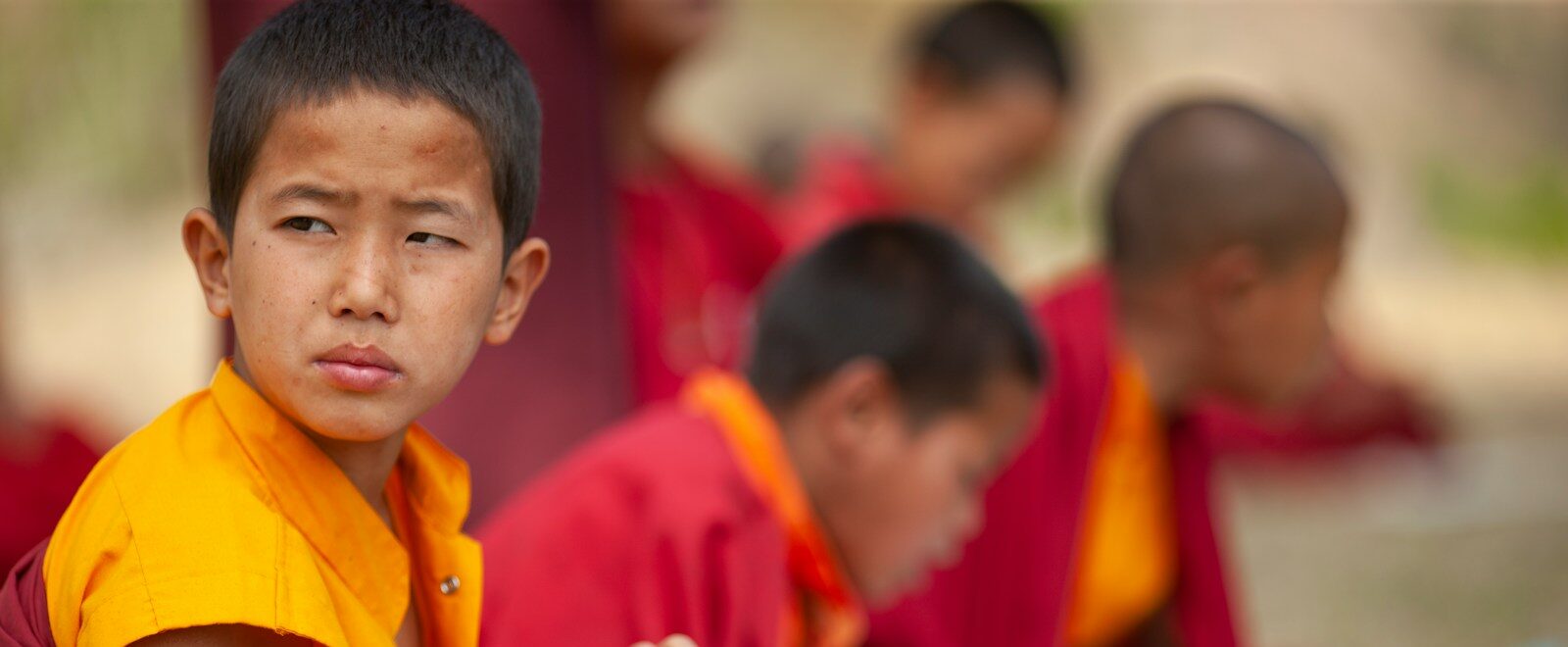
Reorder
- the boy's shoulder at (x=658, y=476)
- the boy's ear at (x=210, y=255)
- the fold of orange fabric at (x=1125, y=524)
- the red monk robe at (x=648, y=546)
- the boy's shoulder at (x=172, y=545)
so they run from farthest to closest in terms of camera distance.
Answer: the fold of orange fabric at (x=1125, y=524)
the boy's shoulder at (x=658, y=476)
the red monk robe at (x=648, y=546)
the boy's ear at (x=210, y=255)
the boy's shoulder at (x=172, y=545)

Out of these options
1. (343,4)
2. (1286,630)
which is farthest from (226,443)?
(1286,630)

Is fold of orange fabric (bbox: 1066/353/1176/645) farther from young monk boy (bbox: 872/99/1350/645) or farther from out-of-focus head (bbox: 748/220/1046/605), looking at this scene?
out-of-focus head (bbox: 748/220/1046/605)

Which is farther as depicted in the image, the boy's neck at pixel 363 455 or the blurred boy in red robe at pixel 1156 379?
the blurred boy in red robe at pixel 1156 379

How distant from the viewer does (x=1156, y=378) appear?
2719mm

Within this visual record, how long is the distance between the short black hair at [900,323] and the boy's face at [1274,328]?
60 centimetres

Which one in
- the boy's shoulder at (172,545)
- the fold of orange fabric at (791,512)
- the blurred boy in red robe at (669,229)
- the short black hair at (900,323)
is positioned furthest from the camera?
the blurred boy in red robe at (669,229)

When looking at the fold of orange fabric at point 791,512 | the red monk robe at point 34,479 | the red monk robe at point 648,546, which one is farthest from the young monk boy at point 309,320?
the red monk robe at point 34,479

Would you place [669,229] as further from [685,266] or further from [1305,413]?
[1305,413]

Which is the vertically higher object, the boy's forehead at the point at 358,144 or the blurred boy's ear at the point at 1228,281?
the boy's forehead at the point at 358,144

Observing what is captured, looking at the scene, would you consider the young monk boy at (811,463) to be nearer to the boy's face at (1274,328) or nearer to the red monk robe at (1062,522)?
the red monk robe at (1062,522)

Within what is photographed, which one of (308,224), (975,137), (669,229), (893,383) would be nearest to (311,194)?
(308,224)

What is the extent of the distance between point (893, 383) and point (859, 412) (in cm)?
5

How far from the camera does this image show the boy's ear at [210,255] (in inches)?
42.0

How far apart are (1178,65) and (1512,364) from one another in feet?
7.47
